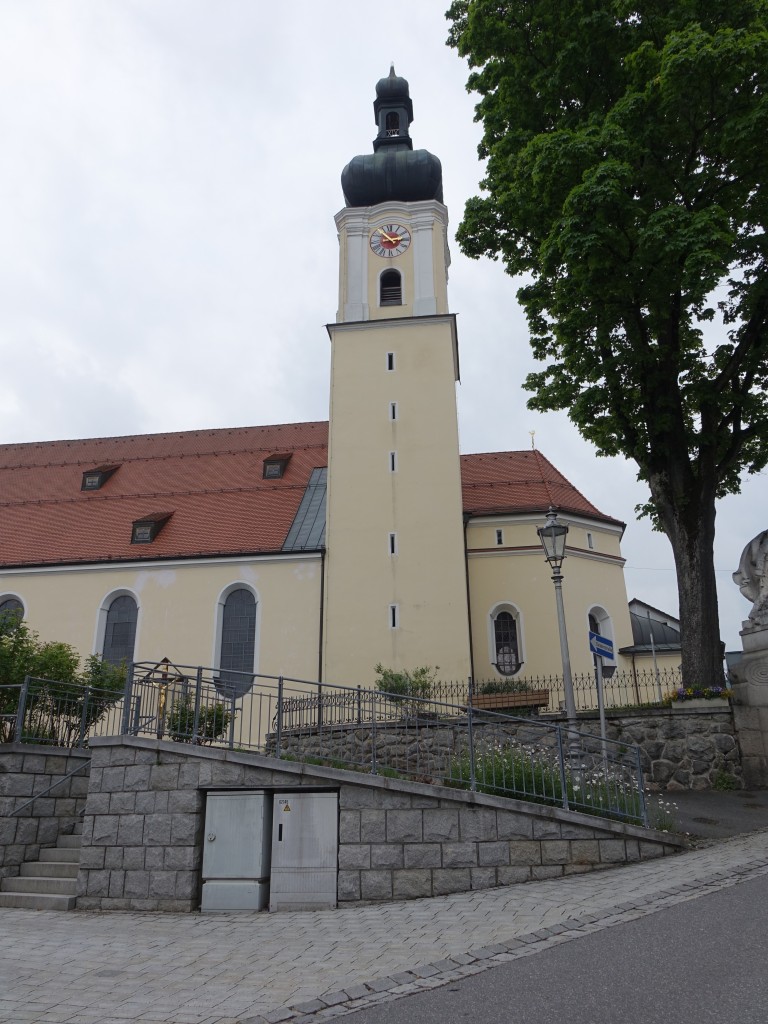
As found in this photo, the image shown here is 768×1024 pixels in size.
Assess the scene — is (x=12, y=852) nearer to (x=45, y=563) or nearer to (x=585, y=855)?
(x=585, y=855)

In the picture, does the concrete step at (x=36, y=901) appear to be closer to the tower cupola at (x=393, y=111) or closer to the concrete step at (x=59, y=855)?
the concrete step at (x=59, y=855)

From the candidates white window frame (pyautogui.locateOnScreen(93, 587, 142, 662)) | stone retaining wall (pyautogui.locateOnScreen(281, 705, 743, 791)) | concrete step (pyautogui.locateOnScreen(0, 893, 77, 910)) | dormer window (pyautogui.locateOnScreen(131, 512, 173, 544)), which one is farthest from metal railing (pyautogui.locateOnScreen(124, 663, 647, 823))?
dormer window (pyautogui.locateOnScreen(131, 512, 173, 544))

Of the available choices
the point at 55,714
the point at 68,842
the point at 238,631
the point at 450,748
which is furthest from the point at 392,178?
the point at 68,842

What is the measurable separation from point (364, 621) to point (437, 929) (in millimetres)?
14693

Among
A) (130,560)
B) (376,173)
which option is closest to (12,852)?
(130,560)

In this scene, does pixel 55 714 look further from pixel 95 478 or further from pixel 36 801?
pixel 95 478

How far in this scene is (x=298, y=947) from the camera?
6512 mm

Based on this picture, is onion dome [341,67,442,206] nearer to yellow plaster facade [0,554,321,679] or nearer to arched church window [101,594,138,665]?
yellow plaster facade [0,554,321,679]

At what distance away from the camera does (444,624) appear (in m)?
21.0

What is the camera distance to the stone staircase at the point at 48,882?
29.3 feet

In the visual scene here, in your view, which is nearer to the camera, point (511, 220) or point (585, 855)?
point (585, 855)

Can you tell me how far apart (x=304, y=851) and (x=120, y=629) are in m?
16.4

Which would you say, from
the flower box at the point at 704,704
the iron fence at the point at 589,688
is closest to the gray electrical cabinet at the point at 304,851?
the flower box at the point at 704,704

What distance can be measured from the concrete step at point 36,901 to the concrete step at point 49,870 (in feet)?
1.57
